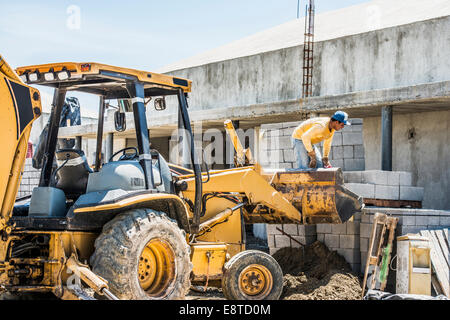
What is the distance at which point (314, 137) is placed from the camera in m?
9.12

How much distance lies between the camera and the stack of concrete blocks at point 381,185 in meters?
10.5

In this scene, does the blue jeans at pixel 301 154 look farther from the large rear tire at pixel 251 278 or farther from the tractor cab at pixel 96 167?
the tractor cab at pixel 96 167

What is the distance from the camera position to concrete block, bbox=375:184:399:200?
34.8 feet

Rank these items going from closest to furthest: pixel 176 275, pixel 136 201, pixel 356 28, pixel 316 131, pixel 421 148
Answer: pixel 136 201 < pixel 176 275 < pixel 316 131 < pixel 421 148 < pixel 356 28

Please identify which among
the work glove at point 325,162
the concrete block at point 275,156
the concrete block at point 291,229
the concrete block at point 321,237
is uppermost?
the concrete block at point 275,156

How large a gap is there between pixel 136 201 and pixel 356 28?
55.0 ft

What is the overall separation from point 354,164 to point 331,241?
2485 mm

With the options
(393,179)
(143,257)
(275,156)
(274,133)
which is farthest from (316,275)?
(143,257)

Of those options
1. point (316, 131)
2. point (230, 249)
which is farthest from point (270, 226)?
point (230, 249)

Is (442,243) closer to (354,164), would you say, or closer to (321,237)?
(321,237)

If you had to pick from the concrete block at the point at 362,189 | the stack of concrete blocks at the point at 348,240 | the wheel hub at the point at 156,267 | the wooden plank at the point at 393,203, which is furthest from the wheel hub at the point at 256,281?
the wooden plank at the point at 393,203

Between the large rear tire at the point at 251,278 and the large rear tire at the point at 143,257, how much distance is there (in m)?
1.04
